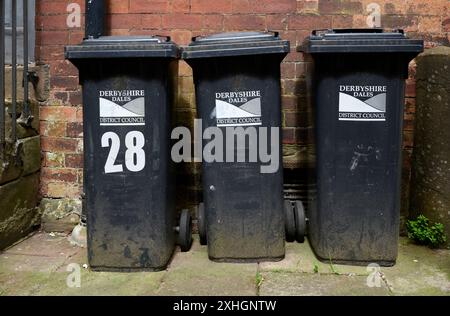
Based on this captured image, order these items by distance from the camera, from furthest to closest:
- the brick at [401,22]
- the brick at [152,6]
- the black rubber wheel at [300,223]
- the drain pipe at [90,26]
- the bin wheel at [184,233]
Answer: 1. the brick at [152,6]
2. the brick at [401,22]
3. the drain pipe at [90,26]
4. the black rubber wheel at [300,223]
5. the bin wheel at [184,233]

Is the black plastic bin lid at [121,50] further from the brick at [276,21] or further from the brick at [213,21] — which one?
the brick at [276,21]

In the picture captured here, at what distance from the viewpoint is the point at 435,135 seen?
14.0ft

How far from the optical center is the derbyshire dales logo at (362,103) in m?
3.69

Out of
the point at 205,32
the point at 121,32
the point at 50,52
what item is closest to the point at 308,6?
the point at 205,32

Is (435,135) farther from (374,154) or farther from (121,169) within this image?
(121,169)

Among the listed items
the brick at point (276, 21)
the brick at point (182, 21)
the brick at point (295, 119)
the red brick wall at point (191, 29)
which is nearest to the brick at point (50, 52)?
the red brick wall at point (191, 29)

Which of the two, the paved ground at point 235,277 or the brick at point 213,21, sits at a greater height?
the brick at point 213,21

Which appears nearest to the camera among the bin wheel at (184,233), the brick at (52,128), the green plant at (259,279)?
the green plant at (259,279)

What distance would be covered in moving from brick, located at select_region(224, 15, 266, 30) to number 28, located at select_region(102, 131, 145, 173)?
1.51m

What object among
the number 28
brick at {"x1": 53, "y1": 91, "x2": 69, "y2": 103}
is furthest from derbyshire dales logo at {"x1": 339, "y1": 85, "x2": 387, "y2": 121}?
brick at {"x1": 53, "y1": 91, "x2": 69, "y2": 103}

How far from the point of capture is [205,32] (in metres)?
4.66

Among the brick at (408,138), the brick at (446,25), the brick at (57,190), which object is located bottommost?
the brick at (57,190)

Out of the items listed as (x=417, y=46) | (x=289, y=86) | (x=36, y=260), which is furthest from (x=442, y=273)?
(x=36, y=260)

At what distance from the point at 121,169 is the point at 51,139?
139 cm
